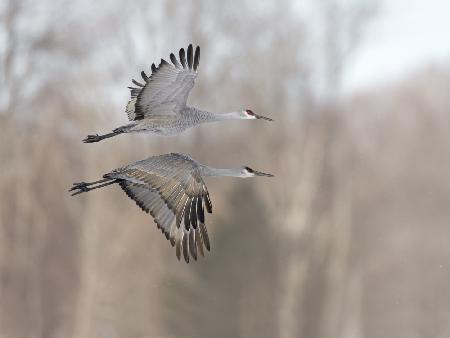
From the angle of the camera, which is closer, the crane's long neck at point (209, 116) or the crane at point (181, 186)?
the crane at point (181, 186)

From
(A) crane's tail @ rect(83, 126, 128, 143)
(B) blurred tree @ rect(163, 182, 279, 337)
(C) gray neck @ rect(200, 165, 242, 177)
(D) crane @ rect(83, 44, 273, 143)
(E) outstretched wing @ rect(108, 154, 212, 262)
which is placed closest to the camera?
(A) crane's tail @ rect(83, 126, 128, 143)

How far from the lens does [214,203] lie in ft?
86.9

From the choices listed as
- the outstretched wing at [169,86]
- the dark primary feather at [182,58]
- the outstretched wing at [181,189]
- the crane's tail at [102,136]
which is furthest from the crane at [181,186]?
the dark primary feather at [182,58]

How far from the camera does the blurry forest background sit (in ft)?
89.3

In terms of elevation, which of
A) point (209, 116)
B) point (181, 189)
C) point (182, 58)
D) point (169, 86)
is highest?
point (182, 58)

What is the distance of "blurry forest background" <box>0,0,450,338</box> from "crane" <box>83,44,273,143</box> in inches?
475

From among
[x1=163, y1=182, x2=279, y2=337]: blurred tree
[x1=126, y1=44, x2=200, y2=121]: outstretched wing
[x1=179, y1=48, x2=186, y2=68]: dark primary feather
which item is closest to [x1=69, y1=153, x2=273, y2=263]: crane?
[x1=126, y1=44, x2=200, y2=121]: outstretched wing

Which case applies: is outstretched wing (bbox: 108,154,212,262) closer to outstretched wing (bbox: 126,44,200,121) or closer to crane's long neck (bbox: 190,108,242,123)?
crane's long neck (bbox: 190,108,242,123)

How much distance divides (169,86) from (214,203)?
13.6 m

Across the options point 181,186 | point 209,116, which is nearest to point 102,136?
point 181,186

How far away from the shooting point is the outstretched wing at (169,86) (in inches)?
507

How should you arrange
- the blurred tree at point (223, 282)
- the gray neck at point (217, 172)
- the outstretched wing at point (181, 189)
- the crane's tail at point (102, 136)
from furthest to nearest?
1. the blurred tree at point (223, 282)
2. the gray neck at point (217, 172)
3. the outstretched wing at point (181, 189)
4. the crane's tail at point (102, 136)

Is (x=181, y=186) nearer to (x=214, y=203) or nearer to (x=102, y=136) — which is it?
(x=102, y=136)

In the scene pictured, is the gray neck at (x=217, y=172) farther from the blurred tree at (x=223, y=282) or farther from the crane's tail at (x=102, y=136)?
the blurred tree at (x=223, y=282)
